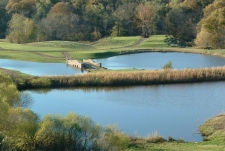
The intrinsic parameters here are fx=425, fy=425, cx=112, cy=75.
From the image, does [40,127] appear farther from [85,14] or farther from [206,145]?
[85,14]

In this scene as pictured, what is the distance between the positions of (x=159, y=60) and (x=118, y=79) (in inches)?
817

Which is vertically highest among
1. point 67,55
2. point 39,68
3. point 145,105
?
point 67,55

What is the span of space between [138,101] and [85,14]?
2431 inches

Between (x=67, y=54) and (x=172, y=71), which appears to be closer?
(x=172, y=71)

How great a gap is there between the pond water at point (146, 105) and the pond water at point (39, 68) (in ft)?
28.4

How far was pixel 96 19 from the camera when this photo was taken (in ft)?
314

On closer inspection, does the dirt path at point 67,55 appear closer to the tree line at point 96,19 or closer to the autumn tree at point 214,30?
the tree line at point 96,19

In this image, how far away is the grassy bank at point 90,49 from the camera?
6644 centimetres

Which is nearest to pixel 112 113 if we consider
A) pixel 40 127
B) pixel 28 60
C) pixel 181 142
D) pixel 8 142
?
pixel 181 142

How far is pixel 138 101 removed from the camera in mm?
37031

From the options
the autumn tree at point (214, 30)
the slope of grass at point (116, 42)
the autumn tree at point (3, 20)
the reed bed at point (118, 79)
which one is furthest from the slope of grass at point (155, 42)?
the reed bed at point (118, 79)

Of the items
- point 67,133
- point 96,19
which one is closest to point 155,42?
point 96,19

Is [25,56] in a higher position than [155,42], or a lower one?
lower

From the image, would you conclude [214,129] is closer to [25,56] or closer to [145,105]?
[145,105]
